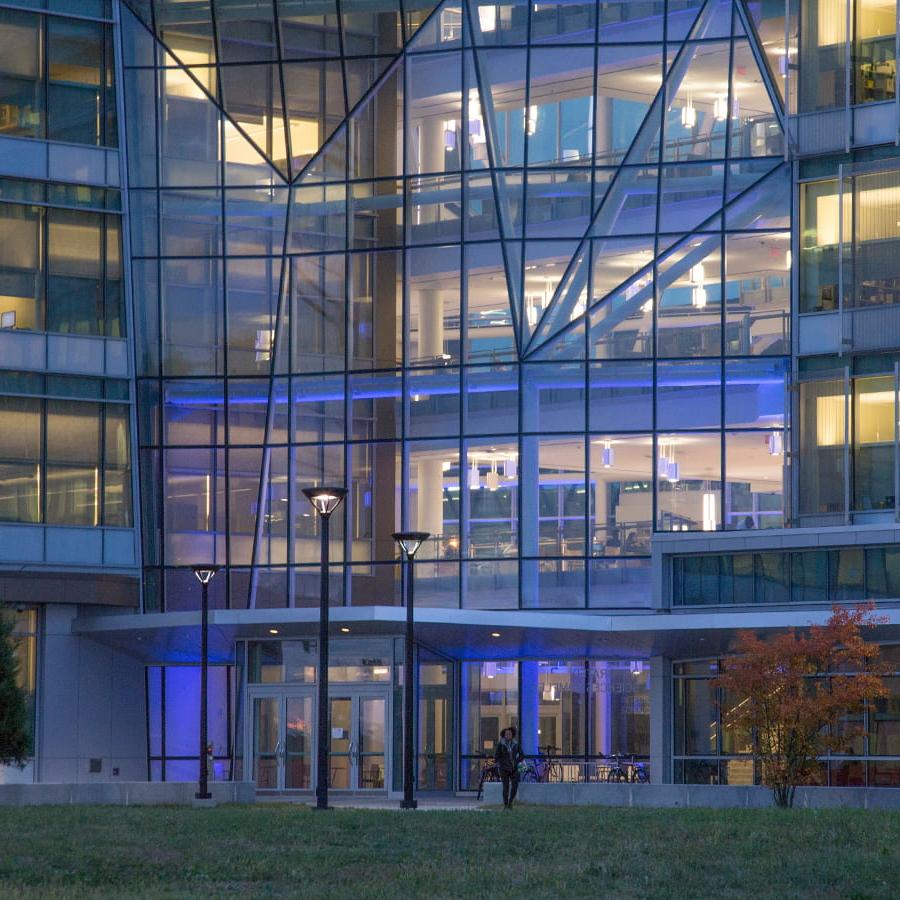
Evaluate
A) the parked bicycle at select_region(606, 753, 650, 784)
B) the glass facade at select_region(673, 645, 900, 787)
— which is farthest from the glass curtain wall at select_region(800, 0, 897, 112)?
the parked bicycle at select_region(606, 753, 650, 784)

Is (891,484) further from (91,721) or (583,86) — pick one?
(91,721)

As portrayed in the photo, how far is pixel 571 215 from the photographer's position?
153 ft

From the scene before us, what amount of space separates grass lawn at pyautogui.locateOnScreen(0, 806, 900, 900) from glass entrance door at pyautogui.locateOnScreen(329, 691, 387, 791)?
1674 centimetres

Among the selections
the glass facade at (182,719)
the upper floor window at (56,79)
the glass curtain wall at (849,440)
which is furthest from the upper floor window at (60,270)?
the glass curtain wall at (849,440)

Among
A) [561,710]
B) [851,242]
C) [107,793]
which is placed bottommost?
[107,793]

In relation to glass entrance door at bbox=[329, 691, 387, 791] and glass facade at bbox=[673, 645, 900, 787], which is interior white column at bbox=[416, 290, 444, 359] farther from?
glass facade at bbox=[673, 645, 900, 787]

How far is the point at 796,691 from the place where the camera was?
35188 mm

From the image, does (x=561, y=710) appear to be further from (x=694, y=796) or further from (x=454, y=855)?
(x=454, y=855)

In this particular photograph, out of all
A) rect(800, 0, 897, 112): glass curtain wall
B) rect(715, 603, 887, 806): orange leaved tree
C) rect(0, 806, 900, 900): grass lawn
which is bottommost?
rect(0, 806, 900, 900): grass lawn

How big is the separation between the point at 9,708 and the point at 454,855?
59.8ft

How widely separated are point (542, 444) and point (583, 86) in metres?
8.33

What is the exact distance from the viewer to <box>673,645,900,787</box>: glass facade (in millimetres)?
39812

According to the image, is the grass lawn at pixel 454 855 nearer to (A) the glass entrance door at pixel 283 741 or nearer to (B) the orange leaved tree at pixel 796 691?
(B) the orange leaved tree at pixel 796 691

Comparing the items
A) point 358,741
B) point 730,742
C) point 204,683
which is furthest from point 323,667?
point 730,742
